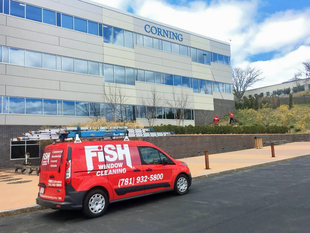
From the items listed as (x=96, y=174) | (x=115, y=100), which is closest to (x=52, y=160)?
(x=96, y=174)

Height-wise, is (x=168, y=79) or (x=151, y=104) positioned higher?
(x=168, y=79)

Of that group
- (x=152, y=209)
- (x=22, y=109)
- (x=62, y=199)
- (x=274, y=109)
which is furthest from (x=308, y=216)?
(x=274, y=109)

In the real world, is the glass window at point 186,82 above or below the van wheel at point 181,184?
above

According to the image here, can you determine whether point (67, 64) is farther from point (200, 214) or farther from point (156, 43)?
point (200, 214)

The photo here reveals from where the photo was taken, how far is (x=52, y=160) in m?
6.37

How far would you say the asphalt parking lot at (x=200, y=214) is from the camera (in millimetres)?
5141

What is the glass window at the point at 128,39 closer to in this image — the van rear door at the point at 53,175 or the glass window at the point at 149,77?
the glass window at the point at 149,77

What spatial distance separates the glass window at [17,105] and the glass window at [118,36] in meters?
10.8

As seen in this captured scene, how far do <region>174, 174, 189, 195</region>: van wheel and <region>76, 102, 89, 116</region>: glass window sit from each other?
56.4ft

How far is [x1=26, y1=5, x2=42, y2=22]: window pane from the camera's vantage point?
2153cm

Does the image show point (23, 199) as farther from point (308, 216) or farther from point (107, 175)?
point (308, 216)

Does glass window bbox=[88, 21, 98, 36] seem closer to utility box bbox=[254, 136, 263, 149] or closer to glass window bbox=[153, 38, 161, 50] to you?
glass window bbox=[153, 38, 161, 50]

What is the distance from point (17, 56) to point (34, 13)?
401 cm

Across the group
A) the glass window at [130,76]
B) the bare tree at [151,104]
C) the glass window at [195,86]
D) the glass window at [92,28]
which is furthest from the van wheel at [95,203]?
the glass window at [195,86]
